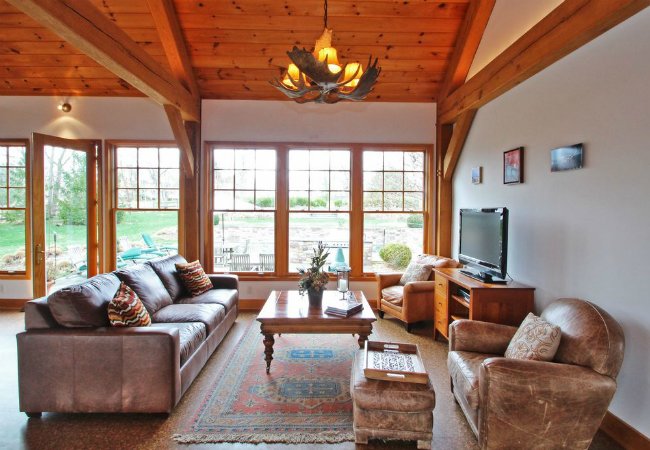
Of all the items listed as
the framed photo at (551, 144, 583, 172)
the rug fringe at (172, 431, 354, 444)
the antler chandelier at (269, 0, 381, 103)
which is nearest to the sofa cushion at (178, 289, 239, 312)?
the rug fringe at (172, 431, 354, 444)

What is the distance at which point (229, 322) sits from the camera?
13.4 feet

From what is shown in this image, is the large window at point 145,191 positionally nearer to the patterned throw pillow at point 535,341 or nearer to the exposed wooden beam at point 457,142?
the exposed wooden beam at point 457,142

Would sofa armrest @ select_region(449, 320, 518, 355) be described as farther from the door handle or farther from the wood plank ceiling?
the door handle

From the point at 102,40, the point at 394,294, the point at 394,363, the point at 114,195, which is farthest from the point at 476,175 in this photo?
the point at 114,195

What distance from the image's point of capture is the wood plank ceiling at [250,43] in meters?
4.10

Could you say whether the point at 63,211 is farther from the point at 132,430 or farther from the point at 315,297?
the point at 315,297

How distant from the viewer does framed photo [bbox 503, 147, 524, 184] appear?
11.3 ft

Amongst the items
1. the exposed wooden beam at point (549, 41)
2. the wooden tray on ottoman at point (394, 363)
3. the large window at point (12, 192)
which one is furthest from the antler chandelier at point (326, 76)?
the large window at point (12, 192)

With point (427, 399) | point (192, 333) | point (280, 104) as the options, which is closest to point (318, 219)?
point (280, 104)

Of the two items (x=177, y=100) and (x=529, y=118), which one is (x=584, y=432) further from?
(x=177, y=100)

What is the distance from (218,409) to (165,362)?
52 cm

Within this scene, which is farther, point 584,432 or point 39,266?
point 39,266

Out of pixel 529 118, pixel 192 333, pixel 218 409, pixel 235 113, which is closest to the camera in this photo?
pixel 218 409

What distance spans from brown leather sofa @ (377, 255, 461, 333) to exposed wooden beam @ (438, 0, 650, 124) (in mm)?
1921
